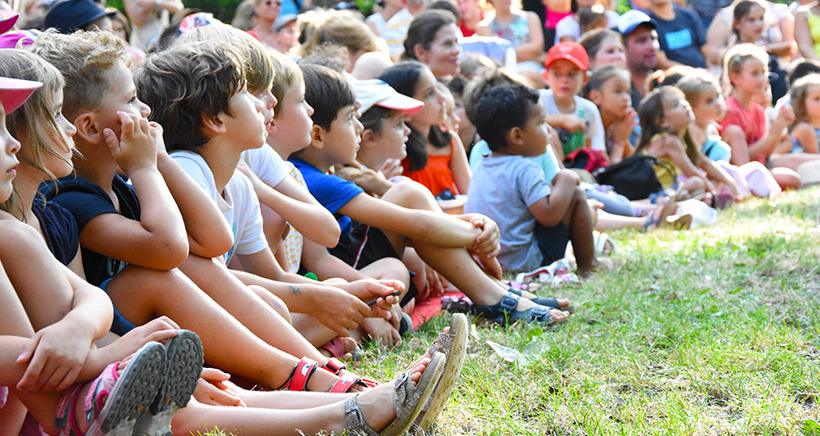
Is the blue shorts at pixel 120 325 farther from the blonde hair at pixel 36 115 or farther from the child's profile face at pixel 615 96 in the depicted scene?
the child's profile face at pixel 615 96

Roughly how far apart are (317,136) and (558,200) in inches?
55.5

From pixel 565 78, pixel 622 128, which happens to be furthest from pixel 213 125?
pixel 622 128

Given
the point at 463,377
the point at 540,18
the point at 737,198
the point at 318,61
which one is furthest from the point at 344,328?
the point at 540,18

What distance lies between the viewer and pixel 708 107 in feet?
24.8

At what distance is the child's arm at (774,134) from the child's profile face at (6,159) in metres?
7.85

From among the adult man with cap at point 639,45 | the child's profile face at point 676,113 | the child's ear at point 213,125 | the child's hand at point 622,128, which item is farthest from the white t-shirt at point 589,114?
the child's ear at point 213,125

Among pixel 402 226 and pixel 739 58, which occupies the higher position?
pixel 402 226

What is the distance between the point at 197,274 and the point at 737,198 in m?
5.72

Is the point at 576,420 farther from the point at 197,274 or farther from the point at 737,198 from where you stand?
the point at 737,198

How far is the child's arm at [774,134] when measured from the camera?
331 inches

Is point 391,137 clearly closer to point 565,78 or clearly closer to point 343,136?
point 343,136

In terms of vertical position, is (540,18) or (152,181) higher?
(152,181)

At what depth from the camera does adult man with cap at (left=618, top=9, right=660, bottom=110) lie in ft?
29.1

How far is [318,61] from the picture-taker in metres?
4.05
